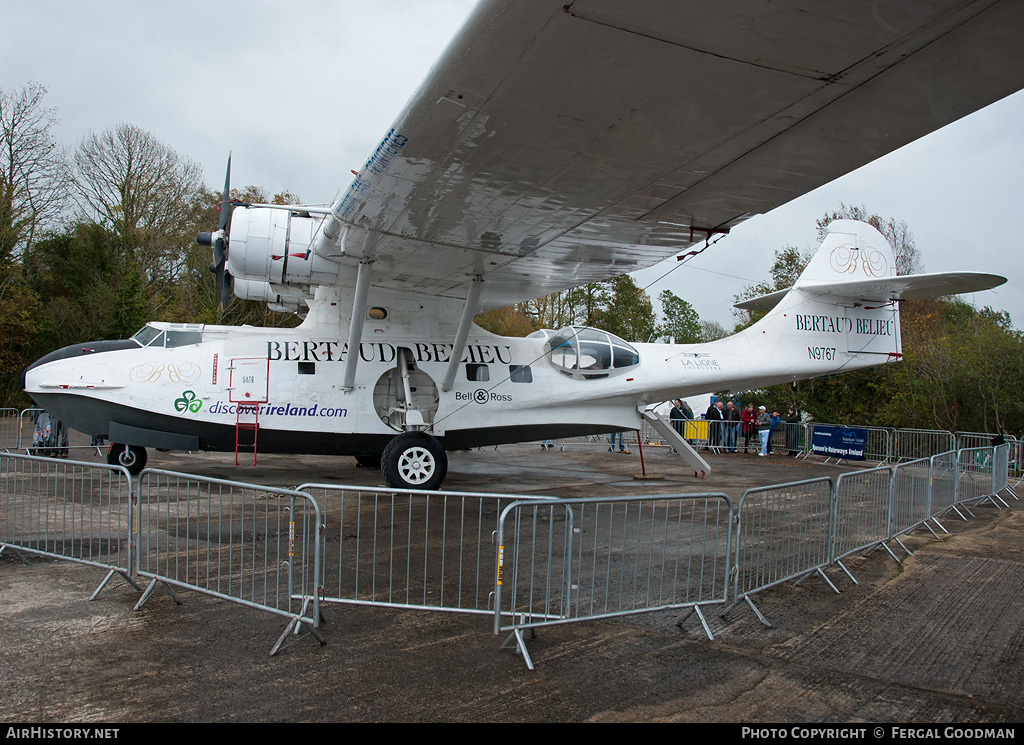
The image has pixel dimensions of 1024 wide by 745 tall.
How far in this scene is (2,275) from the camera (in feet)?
83.9

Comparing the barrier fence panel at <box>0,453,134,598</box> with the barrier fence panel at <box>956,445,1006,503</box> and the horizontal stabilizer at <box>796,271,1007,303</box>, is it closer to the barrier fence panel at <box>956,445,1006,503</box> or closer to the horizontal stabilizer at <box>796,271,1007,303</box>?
the barrier fence panel at <box>956,445,1006,503</box>

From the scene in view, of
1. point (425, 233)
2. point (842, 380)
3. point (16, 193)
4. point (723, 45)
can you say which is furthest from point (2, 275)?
point (842, 380)

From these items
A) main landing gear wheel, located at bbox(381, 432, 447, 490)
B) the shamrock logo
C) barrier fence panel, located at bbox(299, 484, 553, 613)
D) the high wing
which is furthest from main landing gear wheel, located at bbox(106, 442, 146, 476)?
the high wing

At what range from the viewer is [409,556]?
16.7 feet

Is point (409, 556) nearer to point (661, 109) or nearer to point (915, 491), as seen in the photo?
point (661, 109)

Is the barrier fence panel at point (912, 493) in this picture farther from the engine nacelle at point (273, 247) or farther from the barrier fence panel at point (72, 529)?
the engine nacelle at point (273, 247)

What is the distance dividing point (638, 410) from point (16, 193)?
2836 centimetres

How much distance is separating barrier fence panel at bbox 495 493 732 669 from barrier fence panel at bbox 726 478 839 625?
21 centimetres

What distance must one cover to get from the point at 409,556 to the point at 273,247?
6.33 metres

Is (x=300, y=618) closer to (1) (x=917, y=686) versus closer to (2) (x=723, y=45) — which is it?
(1) (x=917, y=686)

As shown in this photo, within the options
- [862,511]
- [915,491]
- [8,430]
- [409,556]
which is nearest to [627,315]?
[8,430]

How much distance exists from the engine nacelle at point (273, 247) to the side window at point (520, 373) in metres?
3.75

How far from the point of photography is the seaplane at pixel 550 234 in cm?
398

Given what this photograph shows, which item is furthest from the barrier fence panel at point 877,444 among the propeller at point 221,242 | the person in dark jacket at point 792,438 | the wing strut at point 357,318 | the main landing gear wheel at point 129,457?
the main landing gear wheel at point 129,457
